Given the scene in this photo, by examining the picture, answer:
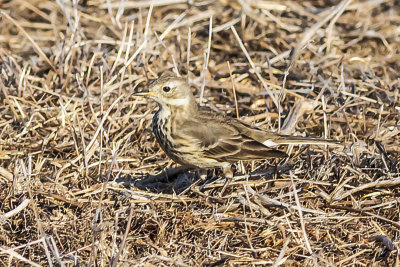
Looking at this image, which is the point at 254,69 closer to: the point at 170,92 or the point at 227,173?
the point at 170,92

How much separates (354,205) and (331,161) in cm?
54

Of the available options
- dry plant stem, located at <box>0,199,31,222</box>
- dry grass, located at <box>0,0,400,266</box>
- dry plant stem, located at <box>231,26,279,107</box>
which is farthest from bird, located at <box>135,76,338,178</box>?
dry plant stem, located at <box>0,199,31,222</box>

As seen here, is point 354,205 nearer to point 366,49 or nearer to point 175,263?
point 175,263

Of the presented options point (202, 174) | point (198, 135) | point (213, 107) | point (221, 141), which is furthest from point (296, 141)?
point (213, 107)

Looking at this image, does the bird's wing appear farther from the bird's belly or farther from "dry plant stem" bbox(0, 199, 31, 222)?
"dry plant stem" bbox(0, 199, 31, 222)

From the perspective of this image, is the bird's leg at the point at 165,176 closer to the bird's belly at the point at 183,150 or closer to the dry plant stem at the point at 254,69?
the bird's belly at the point at 183,150

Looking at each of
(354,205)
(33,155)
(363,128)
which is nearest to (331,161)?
(354,205)

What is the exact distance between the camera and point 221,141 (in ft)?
17.5

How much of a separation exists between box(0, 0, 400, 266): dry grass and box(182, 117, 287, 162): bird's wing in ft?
0.78

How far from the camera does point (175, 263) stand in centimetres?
416

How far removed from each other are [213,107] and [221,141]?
3.74 feet

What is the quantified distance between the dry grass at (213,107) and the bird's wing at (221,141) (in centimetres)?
24

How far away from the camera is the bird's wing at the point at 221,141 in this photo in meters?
5.26

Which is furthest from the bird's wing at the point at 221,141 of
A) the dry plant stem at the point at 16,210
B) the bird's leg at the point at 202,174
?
the dry plant stem at the point at 16,210
